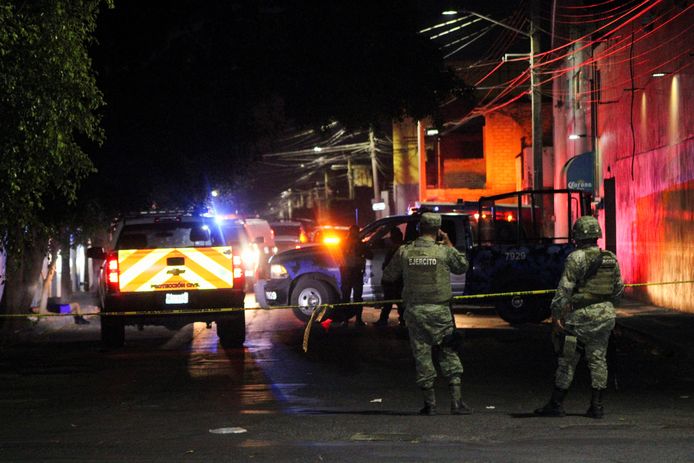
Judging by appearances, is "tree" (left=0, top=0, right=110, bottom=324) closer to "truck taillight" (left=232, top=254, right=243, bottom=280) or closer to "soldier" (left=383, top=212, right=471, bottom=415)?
"truck taillight" (left=232, top=254, right=243, bottom=280)

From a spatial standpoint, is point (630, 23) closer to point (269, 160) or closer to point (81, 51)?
point (81, 51)

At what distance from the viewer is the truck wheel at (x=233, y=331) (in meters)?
17.3

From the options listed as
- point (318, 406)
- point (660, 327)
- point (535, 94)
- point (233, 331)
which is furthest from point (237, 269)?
point (535, 94)

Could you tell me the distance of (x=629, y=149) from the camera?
26.2 m

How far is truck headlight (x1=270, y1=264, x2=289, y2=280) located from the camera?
2198 cm

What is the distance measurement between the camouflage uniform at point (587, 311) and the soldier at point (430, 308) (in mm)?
923

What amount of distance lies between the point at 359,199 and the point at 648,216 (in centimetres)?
6593

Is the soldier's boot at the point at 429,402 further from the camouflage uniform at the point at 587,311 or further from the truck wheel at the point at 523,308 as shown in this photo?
the truck wheel at the point at 523,308

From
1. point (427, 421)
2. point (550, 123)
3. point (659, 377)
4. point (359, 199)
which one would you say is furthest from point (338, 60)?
point (359, 199)

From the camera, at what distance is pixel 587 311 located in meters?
9.93

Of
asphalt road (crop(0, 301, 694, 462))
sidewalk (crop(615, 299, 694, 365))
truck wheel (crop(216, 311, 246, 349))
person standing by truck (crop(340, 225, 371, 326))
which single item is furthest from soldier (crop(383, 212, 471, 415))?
person standing by truck (crop(340, 225, 371, 326))

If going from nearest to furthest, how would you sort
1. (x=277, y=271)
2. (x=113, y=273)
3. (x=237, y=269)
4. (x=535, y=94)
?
(x=113, y=273)
(x=237, y=269)
(x=277, y=271)
(x=535, y=94)

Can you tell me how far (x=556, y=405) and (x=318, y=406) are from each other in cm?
234

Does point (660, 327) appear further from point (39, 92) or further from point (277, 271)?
point (39, 92)
